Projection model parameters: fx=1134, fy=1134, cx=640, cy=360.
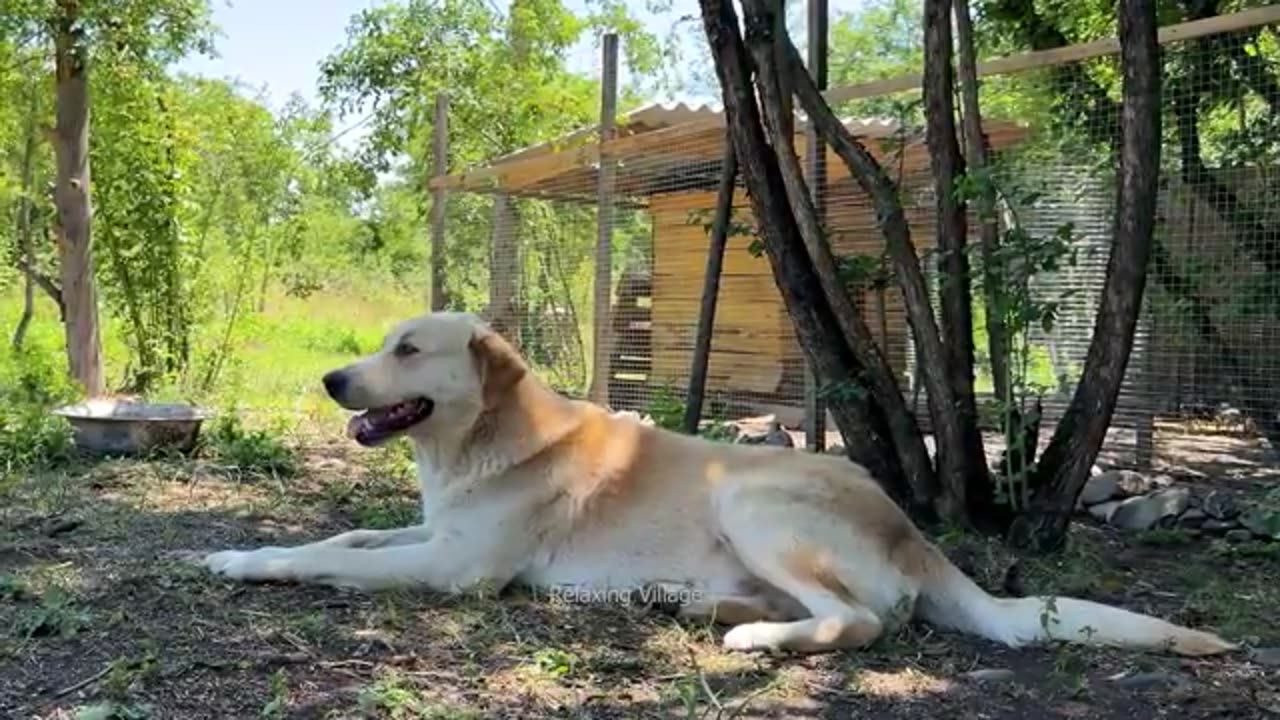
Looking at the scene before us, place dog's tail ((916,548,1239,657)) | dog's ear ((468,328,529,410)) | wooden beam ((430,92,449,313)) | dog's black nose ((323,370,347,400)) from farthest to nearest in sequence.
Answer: wooden beam ((430,92,449,313)), dog's ear ((468,328,529,410)), dog's black nose ((323,370,347,400)), dog's tail ((916,548,1239,657))

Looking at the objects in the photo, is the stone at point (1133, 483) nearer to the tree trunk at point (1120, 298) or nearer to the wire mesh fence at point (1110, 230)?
the wire mesh fence at point (1110, 230)

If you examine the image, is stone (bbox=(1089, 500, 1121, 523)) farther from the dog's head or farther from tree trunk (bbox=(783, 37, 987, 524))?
the dog's head

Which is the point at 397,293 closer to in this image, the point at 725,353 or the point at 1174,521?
the point at 725,353

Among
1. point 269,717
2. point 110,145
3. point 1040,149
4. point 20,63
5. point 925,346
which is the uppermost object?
point 20,63

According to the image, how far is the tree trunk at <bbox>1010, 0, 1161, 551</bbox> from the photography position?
384cm

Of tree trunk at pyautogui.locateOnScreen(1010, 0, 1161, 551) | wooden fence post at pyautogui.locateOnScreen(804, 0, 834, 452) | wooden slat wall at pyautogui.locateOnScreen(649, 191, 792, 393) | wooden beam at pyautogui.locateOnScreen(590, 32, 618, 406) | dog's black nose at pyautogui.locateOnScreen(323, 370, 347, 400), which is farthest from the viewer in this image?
wooden slat wall at pyautogui.locateOnScreen(649, 191, 792, 393)

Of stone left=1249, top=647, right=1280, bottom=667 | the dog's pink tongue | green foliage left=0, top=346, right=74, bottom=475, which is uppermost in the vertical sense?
the dog's pink tongue

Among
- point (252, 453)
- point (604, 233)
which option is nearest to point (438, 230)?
point (604, 233)

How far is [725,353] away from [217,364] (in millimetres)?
4398

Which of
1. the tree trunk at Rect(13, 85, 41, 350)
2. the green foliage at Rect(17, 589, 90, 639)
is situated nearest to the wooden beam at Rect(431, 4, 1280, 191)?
the green foliage at Rect(17, 589, 90, 639)

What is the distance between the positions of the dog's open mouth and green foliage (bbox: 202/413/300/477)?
2246 millimetres

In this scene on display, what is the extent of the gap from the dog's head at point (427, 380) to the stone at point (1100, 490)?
3.00 metres

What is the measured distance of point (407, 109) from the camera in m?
12.7

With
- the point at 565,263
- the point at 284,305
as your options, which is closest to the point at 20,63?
the point at 565,263
